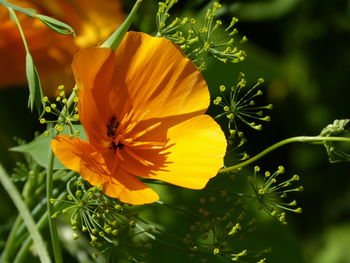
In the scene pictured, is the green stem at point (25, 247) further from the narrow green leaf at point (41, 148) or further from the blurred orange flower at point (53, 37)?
the blurred orange flower at point (53, 37)

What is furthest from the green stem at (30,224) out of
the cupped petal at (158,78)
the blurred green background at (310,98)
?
the blurred green background at (310,98)

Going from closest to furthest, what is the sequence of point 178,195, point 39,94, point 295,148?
1. point 39,94
2. point 178,195
3. point 295,148

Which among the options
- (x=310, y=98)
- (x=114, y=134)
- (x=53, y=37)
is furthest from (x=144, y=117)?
(x=310, y=98)

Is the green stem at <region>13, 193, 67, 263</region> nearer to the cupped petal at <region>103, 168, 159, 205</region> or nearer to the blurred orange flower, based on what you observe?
the cupped petal at <region>103, 168, 159, 205</region>

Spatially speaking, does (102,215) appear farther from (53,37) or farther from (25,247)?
(53,37)

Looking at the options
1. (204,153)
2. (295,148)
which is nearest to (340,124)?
(204,153)

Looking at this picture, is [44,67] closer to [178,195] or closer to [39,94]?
[178,195]

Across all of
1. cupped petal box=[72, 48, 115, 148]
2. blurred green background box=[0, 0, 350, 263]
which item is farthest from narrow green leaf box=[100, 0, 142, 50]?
blurred green background box=[0, 0, 350, 263]
